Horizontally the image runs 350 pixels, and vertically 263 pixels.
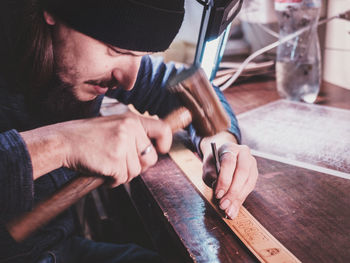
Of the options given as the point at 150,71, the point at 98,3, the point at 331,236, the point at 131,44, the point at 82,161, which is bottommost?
the point at 331,236

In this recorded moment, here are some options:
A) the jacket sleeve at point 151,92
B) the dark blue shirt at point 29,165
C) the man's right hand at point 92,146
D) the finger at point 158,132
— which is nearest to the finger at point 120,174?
the man's right hand at point 92,146

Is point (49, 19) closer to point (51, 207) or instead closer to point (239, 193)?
point (51, 207)

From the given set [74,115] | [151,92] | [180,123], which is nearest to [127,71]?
[180,123]

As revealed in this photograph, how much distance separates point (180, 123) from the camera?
1013mm

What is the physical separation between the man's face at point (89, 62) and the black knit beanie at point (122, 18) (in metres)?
0.04

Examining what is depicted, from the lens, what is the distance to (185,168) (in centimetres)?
128

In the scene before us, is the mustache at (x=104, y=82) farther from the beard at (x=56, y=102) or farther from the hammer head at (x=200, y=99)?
the hammer head at (x=200, y=99)

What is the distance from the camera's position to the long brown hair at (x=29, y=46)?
1.05 m

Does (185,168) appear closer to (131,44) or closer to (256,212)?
(256,212)

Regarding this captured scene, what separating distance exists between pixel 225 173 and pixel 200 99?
270mm

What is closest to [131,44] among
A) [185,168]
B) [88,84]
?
[88,84]

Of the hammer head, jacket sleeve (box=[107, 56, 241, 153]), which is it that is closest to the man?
the hammer head

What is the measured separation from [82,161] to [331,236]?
2.48ft

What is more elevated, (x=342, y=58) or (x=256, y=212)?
(x=342, y=58)
